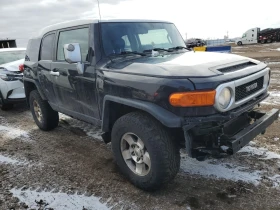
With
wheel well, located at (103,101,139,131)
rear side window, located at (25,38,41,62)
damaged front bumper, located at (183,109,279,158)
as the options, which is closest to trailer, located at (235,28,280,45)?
rear side window, located at (25,38,41,62)

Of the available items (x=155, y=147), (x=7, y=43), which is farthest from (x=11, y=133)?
(x=7, y=43)

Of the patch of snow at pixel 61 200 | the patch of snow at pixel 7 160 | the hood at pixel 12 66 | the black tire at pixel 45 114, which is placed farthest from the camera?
the hood at pixel 12 66

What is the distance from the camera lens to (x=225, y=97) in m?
2.66

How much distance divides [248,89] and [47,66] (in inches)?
125

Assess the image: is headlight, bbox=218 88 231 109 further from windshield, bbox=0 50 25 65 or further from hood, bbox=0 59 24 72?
windshield, bbox=0 50 25 65

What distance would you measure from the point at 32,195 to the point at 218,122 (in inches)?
88.6

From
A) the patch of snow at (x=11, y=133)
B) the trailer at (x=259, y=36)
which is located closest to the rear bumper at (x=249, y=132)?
the patch of snow at (x=11, y=133)

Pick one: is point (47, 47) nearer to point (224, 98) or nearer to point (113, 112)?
point (113, 112)

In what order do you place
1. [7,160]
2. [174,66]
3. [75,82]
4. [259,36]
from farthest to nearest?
[259,36], [7,160], [75,82], [174,66]

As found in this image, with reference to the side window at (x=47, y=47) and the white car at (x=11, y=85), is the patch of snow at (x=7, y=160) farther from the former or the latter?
the white car at (x=11, y=85)

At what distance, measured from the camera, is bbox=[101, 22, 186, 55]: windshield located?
11.6 ft

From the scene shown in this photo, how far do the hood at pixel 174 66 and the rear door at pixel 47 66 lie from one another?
162cm

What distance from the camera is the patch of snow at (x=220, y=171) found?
3264 mm

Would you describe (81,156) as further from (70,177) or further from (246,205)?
(246,205)
